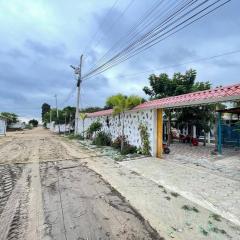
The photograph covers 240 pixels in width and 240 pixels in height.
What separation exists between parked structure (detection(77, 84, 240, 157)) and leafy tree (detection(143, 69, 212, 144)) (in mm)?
3714

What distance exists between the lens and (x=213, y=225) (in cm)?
451

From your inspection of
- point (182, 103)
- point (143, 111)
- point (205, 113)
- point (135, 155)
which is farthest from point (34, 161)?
point (205, 113)

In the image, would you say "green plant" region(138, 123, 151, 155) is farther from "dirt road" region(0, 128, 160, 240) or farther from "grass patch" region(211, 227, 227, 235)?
"grass patch" region(211, 227, 227, 235)

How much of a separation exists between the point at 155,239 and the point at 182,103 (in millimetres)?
6712

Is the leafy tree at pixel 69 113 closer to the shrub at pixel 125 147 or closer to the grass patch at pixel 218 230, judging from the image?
the shrub at pixel 125 147

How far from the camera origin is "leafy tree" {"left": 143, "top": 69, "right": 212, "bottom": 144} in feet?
57.7

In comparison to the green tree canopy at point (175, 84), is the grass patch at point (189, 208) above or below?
below

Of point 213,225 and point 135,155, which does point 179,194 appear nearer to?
point 213,225

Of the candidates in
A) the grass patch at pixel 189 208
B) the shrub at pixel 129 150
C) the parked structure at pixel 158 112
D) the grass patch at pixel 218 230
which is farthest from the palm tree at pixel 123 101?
the grass patch at pixel 218 230

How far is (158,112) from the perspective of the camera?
12.3 metres

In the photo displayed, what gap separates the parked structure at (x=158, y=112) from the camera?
27.9 feet

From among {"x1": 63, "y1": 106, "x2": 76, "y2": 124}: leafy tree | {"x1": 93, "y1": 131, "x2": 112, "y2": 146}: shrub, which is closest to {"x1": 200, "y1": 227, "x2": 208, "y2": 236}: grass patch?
{"x1": 93, "y1": 131, "x2": 112, "y2": 146}: shrub

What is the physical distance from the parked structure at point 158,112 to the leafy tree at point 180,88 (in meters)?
3.71

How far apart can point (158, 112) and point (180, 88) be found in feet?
22.4
